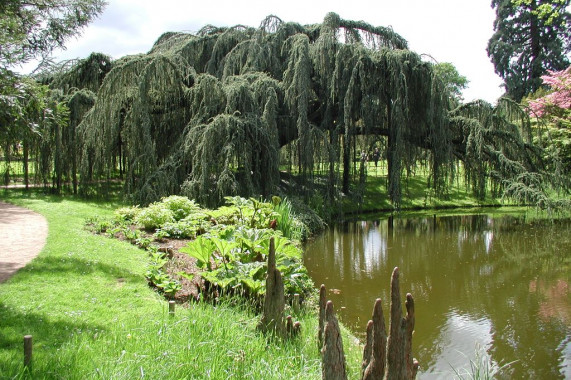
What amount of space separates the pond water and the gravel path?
4286 millimetres

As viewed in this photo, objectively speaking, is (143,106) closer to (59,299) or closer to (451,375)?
(59,299)

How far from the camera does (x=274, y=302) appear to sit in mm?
4188

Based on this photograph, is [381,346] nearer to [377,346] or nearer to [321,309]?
[377,346]

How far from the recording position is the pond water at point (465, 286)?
521 cm

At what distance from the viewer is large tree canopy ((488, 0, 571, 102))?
101 ft

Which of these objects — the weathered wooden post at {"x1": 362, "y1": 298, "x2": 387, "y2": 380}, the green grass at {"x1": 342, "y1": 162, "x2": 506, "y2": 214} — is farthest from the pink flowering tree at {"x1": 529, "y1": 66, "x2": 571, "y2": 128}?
the weathered wooden post at {"x1": 362, "y1": 298, "x2": 387, "y2": 380}

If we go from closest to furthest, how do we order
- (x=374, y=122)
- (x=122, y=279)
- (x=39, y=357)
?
(x=39, y=357)
(x=122, y=279)
(x=374, y=122)

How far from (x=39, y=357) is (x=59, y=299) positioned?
1481 mm

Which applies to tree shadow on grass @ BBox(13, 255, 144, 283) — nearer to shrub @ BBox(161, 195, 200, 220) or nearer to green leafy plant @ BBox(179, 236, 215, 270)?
green leafy plant @ BBox(179, 236, 215, 270)

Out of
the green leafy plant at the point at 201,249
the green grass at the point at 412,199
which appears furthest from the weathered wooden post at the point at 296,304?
the green grass at the point at 412,199

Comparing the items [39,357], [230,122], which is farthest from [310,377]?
[230,122]

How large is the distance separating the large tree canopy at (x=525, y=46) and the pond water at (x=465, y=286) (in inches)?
823

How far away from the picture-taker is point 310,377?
368 cm

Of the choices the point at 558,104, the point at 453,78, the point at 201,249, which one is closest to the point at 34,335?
the point at 201,249
